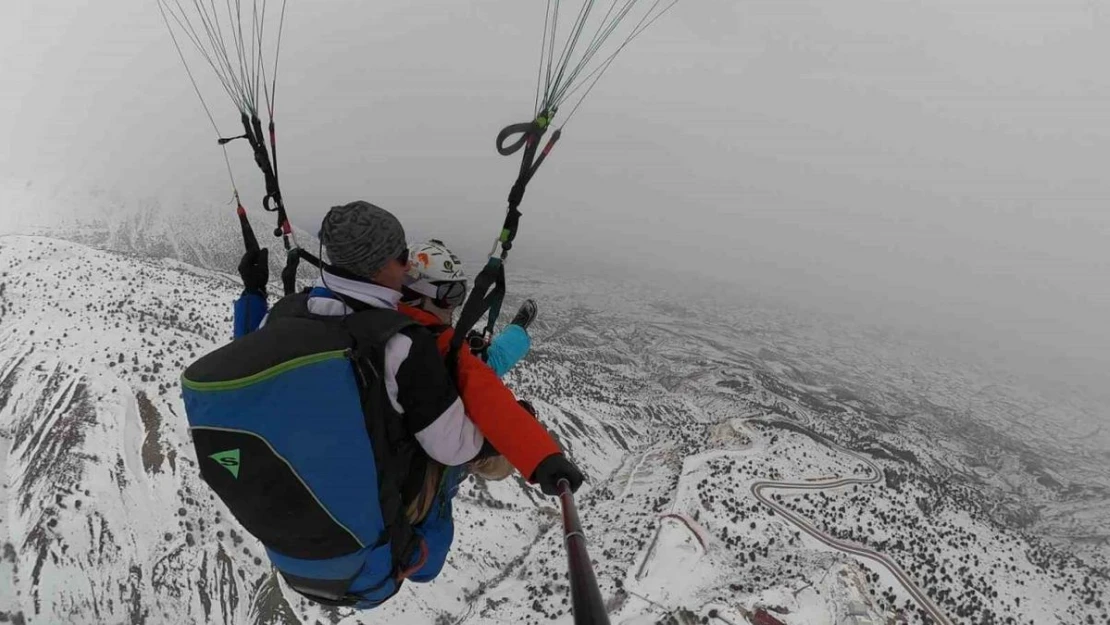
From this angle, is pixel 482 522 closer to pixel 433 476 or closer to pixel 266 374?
pixel 433 476

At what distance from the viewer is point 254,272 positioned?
18.1 feet

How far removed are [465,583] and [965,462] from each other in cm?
13743

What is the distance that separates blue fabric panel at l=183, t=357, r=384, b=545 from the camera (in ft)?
9.46

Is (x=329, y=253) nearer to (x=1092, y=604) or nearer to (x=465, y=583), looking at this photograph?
(x=465, y=583)

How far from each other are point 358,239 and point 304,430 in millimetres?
1333

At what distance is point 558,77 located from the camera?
579 cm

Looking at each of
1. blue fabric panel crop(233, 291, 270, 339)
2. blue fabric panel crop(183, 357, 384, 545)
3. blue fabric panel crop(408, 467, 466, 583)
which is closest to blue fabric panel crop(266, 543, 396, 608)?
blue fabric panel crop(408, 467, 466, 583)

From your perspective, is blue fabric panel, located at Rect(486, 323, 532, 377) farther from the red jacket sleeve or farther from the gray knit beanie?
the gray knit beanie

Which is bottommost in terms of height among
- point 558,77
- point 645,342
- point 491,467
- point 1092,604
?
point 645,342

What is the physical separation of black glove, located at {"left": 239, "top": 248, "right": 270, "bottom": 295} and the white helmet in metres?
2.07

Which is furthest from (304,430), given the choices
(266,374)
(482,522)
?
(482,522)

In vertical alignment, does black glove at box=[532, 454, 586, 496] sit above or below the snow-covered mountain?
above

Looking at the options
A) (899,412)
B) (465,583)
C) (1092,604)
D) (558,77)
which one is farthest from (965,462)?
(558,77)

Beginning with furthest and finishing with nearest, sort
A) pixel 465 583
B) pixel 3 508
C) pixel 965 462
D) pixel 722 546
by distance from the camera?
pixel 965 462, pixel 722 546, pixel 465 583, pixel 3 508
